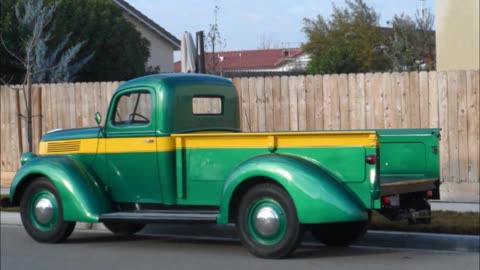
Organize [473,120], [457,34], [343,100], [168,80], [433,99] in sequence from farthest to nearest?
[457,34]
[343,100]
[433,99]
[473,120]
[168,80]

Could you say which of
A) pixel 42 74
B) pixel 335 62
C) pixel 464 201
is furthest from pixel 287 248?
pixel 335 62

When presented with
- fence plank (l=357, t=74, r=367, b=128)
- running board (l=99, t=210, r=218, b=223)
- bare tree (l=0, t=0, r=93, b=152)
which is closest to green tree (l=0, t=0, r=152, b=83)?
bare tree (l=0, t=0, r=93, b=152)

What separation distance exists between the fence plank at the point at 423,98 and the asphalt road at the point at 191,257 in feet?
12.9

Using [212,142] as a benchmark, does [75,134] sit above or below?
above

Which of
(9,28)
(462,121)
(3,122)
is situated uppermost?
(9,28)

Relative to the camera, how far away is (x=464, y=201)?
14.2 m

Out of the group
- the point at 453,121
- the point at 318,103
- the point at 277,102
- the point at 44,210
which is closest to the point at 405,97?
the point at 453,121

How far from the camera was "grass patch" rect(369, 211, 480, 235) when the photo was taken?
36.6ft

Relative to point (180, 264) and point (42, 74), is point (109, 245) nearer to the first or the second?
point (180, 264)

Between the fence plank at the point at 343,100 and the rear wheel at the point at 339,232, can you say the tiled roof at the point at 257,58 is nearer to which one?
the fence plank at the point at 343,100

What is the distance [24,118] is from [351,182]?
1003 cm

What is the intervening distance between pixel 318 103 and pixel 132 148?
4.90 meters

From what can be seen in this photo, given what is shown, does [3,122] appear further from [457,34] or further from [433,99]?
[457,34]

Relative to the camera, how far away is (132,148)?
11.0m
